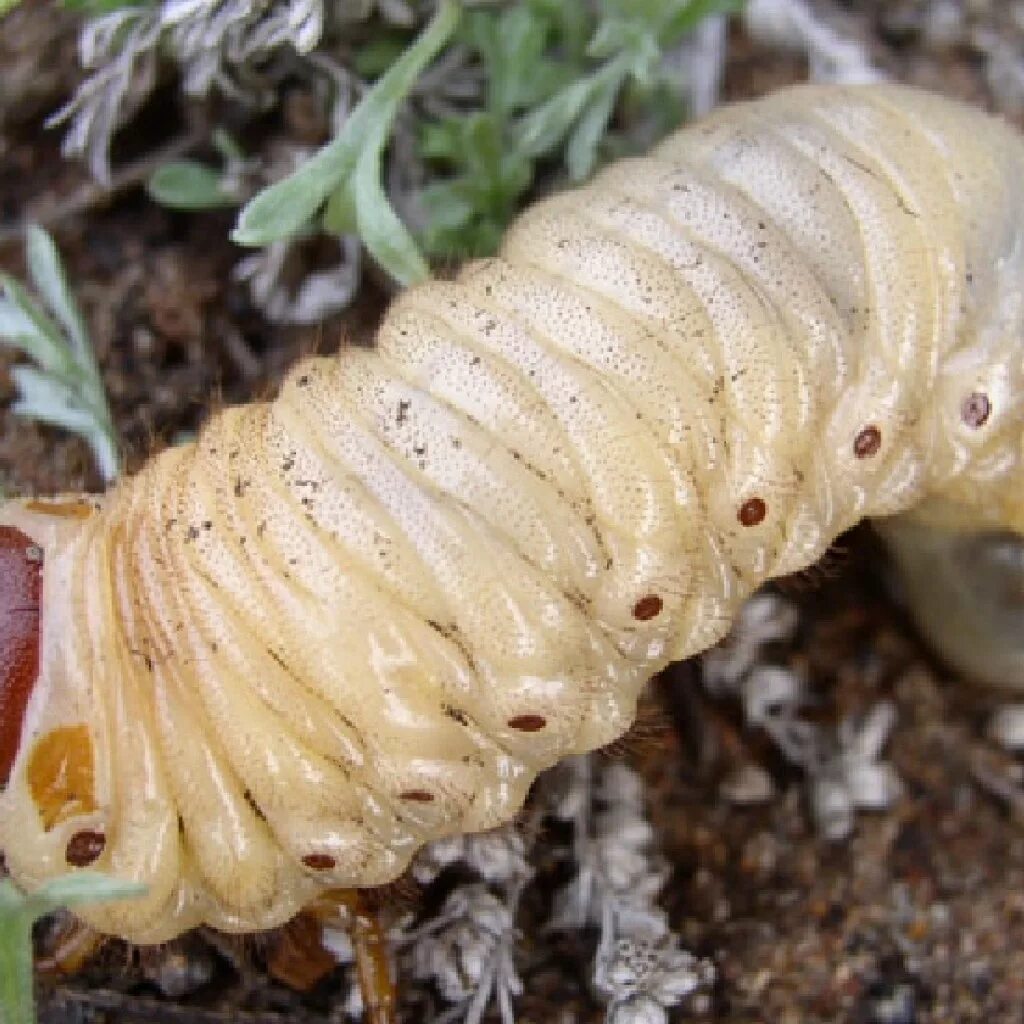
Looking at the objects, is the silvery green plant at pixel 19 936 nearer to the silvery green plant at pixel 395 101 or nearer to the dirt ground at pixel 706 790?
the dirt ground at pixel 706 790

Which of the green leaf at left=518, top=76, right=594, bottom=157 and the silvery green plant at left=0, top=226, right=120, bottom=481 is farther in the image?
the green leaf at left=518, top=76, right=594, bottom=157

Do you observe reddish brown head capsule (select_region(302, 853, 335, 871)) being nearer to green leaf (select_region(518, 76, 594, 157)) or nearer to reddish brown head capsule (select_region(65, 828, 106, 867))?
reddish brown head capsule (select_region(65, 828, 106, 867))

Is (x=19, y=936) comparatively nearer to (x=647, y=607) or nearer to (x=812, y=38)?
(x=647, y=607)

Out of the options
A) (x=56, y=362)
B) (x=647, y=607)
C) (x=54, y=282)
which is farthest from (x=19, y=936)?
(x=54, y=282)

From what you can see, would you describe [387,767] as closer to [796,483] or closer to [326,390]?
[326,390]

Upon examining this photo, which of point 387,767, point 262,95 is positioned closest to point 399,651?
point 387,767

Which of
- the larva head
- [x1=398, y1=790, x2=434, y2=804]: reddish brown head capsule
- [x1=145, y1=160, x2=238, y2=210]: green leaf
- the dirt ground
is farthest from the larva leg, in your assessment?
[x1=145, y1=160, x2=238, y2=210]: green leaf
